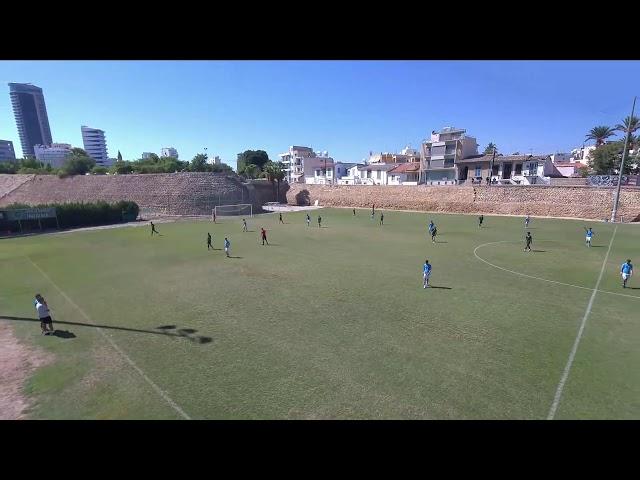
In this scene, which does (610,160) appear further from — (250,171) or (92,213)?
(92,213)

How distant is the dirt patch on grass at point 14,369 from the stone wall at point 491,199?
177 ft

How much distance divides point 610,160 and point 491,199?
20335 mm

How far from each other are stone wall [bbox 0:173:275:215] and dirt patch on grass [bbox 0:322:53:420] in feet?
155

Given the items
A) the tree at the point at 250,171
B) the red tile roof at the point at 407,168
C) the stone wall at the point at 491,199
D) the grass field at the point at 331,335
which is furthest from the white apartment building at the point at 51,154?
the grass field at the point at 331,335

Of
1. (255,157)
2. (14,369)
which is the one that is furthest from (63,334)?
(255,157)

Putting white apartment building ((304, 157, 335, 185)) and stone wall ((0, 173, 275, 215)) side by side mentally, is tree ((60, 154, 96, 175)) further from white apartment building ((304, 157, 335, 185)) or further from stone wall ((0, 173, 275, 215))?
white apartment building ((304, 157, 335, 185))

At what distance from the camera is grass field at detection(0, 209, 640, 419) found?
8695 mm

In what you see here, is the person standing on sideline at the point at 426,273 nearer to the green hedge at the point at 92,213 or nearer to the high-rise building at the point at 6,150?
the green hedge at the point at 92,213

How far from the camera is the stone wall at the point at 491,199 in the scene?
43031mm
